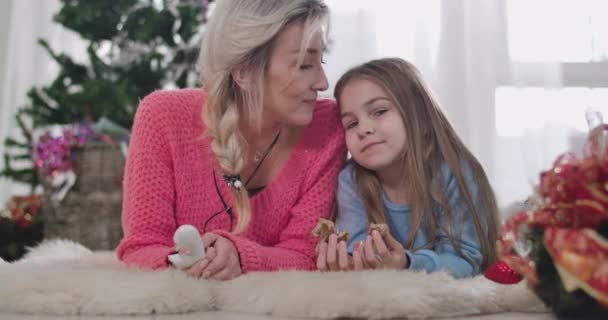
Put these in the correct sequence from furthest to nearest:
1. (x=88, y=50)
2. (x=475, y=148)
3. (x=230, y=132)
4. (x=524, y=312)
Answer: (x=475, y=148) < (x=88, y=50) < (x=230, y=132) < (x=524, y=312)

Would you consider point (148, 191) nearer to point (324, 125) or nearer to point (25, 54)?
point (324, 125)

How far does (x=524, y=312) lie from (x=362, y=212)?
1.32 ft

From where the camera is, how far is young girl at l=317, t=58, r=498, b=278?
125 cm

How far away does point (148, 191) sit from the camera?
1.26 metres

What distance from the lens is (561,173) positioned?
733 mm

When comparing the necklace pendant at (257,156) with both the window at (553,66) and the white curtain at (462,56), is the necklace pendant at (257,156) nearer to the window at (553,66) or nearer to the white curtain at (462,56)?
the white curtain at (462,56)

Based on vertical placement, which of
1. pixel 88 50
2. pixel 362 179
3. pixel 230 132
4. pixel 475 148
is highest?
pixel 88 50

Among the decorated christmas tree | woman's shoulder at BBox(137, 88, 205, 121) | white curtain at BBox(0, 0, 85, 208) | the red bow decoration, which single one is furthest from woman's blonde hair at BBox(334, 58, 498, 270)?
white curtain at BBox(0, 0, 85, 208)

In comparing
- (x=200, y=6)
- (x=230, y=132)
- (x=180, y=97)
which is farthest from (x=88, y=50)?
(x=230, y=132)

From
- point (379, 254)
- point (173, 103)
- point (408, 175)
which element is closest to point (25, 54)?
point (173, 103)

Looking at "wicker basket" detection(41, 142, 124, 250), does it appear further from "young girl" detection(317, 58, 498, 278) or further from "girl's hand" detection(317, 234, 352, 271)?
"girl's hand" detection(317, 234, 352, 271)

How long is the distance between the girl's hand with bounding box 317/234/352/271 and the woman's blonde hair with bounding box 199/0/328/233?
209 mm

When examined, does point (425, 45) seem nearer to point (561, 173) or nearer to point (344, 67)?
point (344, 67)

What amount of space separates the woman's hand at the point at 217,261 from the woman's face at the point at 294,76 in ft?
0.97
